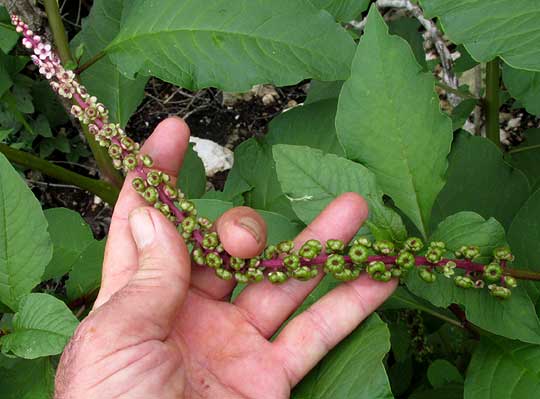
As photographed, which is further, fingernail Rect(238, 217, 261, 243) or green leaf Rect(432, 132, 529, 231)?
green leaf Rect(432, 132, 529, 231)

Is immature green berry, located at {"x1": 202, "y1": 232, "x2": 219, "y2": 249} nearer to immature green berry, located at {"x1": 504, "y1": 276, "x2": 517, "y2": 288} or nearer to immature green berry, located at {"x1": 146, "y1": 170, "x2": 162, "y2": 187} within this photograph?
immature green berry, located at {"x1": 146, "y1": 170, "x2": 162, "y2": 187}

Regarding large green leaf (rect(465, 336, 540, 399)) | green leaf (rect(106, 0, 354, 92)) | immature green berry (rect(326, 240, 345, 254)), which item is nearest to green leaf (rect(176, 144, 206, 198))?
green leaf (rect(106, 0, 354, 92))

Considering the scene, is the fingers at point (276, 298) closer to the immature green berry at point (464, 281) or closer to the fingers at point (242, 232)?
the fingers at point (242, 232)

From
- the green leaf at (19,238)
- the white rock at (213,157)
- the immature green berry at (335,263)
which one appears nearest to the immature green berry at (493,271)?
the immature green berry at (335,263)

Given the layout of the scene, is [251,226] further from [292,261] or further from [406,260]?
[406,260]

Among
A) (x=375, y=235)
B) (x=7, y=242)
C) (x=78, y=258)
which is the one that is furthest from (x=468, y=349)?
(x=7, y=242)

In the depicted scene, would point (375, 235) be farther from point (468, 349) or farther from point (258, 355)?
→ point (468, 349)
